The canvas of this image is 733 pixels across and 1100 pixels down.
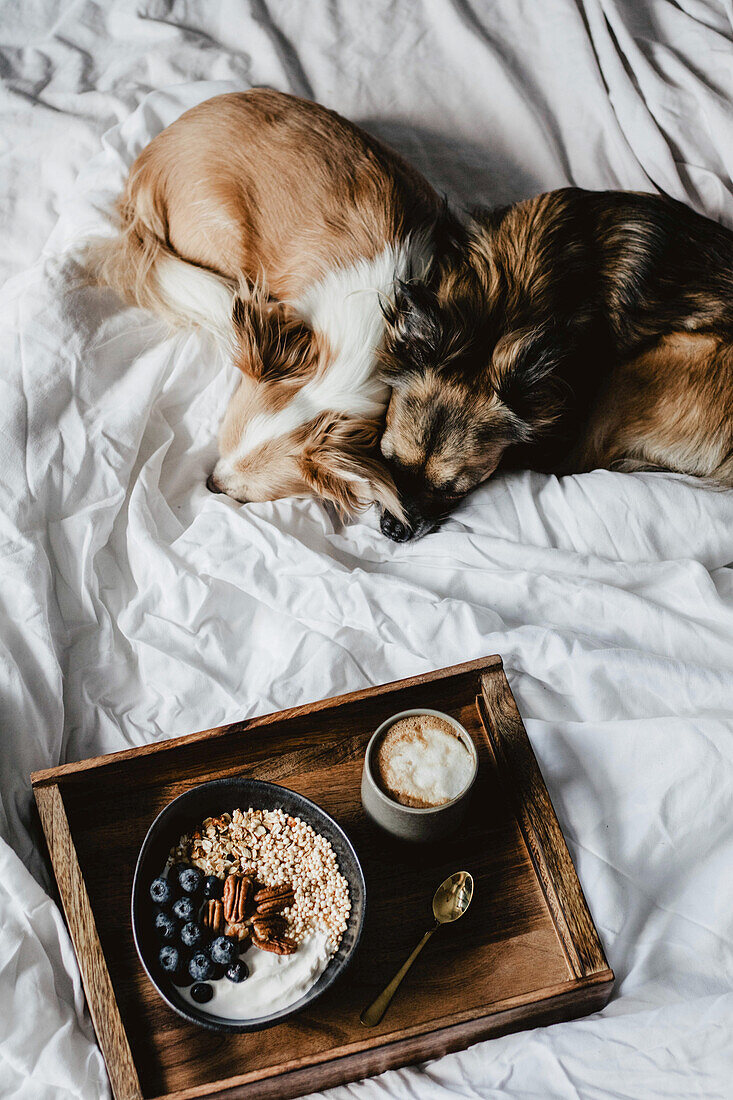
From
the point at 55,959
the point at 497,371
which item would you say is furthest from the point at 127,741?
the point at 497,371

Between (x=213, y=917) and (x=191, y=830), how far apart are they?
0.12 m

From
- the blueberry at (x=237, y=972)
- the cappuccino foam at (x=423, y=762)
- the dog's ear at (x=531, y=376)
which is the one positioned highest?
the dog's ear at (x=531, y=376)

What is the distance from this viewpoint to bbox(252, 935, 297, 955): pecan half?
1.16m

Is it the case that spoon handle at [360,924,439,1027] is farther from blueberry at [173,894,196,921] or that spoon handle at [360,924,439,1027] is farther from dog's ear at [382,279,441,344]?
dog's ear at [382,279,441,344]

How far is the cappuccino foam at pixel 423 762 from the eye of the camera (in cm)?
117

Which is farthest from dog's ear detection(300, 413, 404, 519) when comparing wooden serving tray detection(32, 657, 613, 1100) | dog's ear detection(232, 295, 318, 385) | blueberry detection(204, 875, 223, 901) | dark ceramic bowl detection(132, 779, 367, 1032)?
blueberry detection(204, 875, 223, 901)

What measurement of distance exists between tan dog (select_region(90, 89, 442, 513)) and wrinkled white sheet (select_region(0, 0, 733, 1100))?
78 millimetres

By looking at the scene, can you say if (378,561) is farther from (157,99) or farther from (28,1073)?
(157,99)

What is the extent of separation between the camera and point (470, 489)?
1.62 m

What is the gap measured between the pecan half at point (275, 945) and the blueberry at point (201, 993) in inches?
3.0

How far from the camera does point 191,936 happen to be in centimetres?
116

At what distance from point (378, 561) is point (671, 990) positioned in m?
0.77

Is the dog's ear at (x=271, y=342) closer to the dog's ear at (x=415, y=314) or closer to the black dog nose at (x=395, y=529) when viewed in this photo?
the dog's ear at (x=415, y=314)

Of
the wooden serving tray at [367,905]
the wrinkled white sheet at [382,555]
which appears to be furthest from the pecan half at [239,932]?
the wrinkled white sheet at [382,555]
